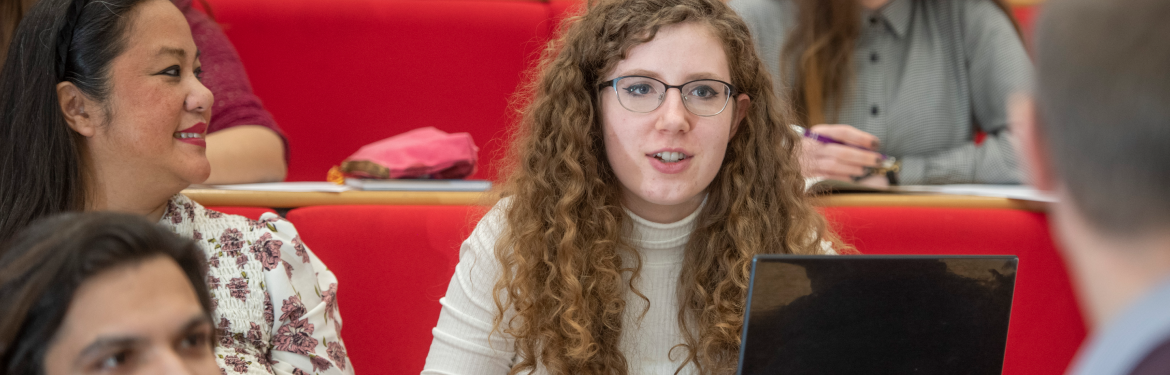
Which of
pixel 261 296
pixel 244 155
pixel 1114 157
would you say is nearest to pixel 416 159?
pixel 244 155

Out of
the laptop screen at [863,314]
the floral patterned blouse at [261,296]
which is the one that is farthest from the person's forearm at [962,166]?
the floral patterned blouse at [261,296]

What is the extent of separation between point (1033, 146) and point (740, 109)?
73 cm

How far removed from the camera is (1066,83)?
45cm

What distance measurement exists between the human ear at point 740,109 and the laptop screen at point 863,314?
42cm

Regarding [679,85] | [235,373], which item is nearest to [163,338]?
[235,373]

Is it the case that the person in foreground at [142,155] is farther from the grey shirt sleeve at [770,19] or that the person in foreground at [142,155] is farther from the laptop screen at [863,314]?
the grey shirt sleeve at [770,19]

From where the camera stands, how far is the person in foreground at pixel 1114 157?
416mm

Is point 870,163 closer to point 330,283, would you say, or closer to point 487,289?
point 487,289

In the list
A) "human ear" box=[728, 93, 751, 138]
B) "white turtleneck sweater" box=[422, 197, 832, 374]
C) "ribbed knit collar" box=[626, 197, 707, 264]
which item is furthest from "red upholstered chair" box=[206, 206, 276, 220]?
"human ear" box=[728, 93, 751, 138]

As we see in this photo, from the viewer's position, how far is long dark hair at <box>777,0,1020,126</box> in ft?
5.83

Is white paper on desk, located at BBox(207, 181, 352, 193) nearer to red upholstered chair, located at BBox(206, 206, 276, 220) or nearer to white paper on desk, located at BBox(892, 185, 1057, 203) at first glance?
red upholstered chair, located at BBox(206, 206, 276, 220)

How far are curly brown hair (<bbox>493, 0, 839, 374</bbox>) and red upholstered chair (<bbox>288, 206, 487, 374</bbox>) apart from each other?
0.23 m

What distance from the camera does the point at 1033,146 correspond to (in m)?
0.49

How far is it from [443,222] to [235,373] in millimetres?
425
